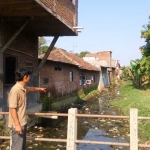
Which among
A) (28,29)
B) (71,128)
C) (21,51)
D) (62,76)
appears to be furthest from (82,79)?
(71,128)

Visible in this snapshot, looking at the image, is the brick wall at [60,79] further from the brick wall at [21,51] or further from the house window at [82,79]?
the brick wall at [21,51]

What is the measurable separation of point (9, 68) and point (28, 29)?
2304 mm

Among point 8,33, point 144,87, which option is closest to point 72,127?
point 8,33

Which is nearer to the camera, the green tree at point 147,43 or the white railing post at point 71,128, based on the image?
the white railing post at point 71,128

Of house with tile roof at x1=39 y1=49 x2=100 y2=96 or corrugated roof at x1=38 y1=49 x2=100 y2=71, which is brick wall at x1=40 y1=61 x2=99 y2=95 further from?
corrugated roof at x1=38 y1=49 x2=100 y2=71

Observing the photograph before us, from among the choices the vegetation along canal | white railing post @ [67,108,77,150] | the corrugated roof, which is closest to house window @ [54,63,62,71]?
the corrugated roof

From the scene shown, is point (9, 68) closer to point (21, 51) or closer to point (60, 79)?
point (21, 51)

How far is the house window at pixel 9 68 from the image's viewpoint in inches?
365

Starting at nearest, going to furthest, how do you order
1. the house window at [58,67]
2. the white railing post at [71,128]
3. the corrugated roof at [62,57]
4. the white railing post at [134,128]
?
the white railing post at [134,128], the white railing post at [71,128], the house window at [58,67], the corrugated roof at [62,57]

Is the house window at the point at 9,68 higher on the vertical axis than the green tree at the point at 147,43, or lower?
lower

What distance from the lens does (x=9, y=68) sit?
379 inches

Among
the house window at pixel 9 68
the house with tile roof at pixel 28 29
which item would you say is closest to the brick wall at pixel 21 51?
the house with tile roof at pixel 28 29

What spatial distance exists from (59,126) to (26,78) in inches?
314

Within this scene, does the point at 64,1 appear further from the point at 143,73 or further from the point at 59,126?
the point at 143,73
